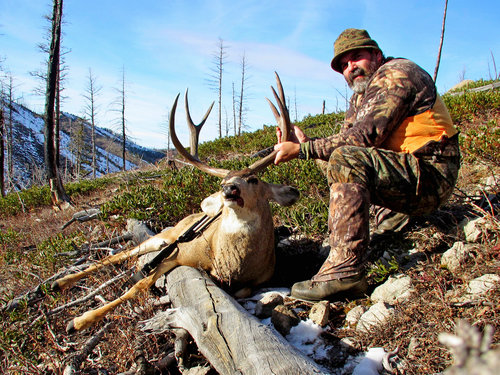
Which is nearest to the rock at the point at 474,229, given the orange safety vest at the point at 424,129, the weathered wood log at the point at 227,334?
the orange safety vest at the point at 424,129

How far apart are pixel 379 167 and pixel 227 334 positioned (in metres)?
2.08

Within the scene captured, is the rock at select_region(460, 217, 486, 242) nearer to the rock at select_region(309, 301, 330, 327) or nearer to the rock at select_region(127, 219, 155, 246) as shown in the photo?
the rock at select_region(309, 301, 330, 327)

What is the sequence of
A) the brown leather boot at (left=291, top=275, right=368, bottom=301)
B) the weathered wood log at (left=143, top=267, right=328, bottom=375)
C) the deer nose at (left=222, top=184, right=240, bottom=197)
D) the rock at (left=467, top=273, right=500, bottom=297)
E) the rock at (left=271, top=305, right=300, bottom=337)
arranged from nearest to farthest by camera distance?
the weathered wood log at (left=143, top=267, right=328, bottom=375) → the rock at (left=467, top=273, right=500, bottom=297) → the rock at (left=271, top=305, right=300, bottom=337) → the brown leather boot at (left=291, top=275, right=368, bottom=301) → the deer nose at (left=222, top=184, right=240, bottom=197)

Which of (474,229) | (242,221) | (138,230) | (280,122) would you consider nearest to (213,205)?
(242,221)

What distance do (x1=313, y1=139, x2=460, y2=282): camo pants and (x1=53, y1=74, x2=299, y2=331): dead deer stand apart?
2.95 feet

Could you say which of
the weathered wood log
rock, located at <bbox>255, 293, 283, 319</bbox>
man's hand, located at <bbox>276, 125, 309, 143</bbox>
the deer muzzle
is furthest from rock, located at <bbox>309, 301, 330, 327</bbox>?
man's hand, located at <bbox>276, 125, 309, 143</bbox>

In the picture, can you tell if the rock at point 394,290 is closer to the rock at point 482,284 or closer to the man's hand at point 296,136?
the rock at point 482,284

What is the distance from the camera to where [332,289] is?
336 centimetres

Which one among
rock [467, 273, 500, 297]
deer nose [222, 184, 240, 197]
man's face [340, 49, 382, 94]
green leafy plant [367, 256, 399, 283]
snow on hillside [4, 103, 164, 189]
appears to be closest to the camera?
rock [467, 273, 500, 297]

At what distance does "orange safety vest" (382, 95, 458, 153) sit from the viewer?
3613 mm

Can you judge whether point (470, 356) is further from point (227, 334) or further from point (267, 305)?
point (267, 305)

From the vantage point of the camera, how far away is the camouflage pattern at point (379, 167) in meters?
3.40

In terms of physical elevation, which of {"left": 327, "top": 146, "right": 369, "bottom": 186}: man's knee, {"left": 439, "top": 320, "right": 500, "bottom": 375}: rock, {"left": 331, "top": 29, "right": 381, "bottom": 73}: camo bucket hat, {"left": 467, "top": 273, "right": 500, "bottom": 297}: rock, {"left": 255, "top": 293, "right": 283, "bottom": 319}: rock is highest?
{"left": 331, "top": 29, "right": 381, "bottom": 73}: camo bucket hat

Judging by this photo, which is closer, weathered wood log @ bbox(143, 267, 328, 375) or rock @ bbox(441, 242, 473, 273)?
weathered wood log @ bbox(143, 267, 328, 375)
